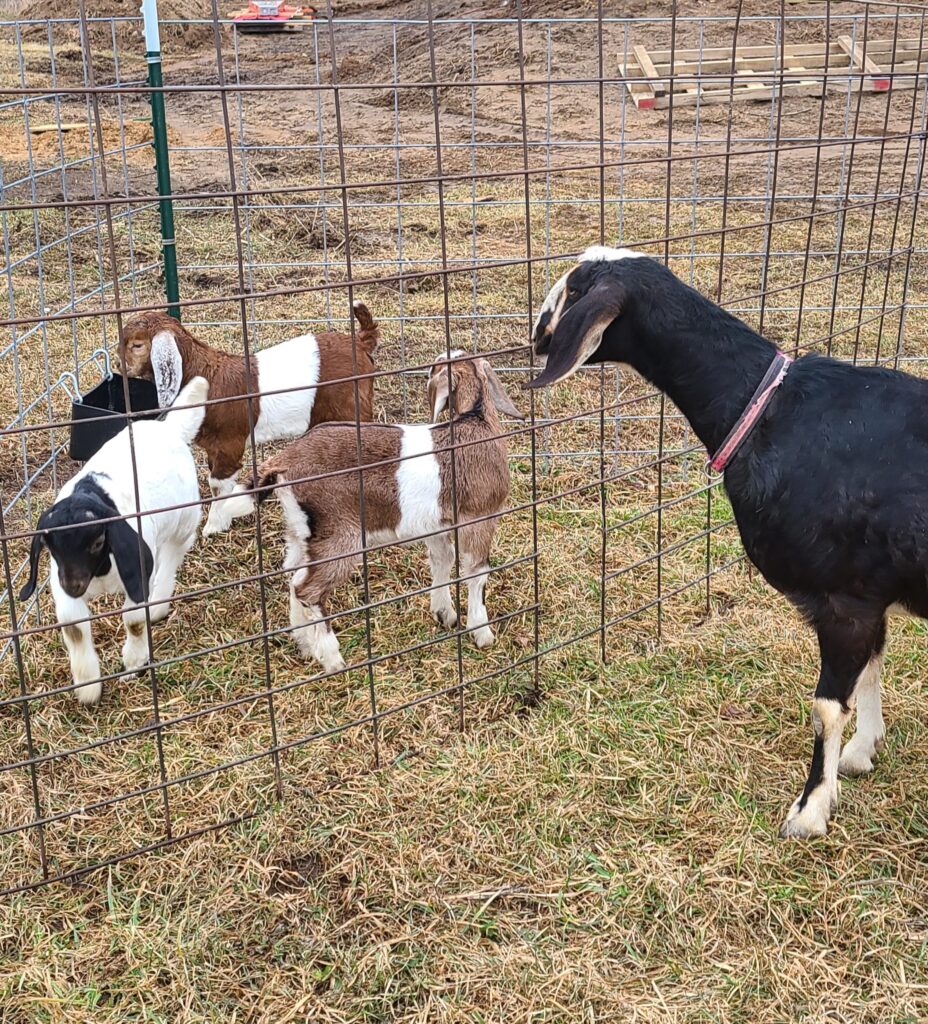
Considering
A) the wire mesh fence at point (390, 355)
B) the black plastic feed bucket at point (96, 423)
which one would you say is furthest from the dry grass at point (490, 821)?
the black plastic feed bucket at point (96, 423)

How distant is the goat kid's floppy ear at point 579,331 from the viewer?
289 centimetres

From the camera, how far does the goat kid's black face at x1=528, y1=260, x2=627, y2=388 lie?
114 inches

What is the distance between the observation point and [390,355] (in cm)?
719

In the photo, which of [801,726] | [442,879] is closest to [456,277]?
[801,726]

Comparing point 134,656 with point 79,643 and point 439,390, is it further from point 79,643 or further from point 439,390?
point 439,390

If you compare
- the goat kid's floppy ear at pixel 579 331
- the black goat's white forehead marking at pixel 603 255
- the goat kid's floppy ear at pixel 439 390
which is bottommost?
the goat kid's floppy ear at pixel 439 390

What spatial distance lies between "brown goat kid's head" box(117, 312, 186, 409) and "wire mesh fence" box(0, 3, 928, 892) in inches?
6.5

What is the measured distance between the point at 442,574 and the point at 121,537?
51.6 inches

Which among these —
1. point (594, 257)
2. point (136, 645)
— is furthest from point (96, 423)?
point (594, 257)

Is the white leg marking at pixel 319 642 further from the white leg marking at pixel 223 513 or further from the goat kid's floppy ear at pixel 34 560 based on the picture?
the white leg marking at pixel 223 513

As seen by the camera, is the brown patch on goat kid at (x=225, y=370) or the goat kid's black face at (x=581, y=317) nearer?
the goat kid's black face at (x=581, y=317)

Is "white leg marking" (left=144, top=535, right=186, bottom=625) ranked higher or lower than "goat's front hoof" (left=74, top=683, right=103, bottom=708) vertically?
higher

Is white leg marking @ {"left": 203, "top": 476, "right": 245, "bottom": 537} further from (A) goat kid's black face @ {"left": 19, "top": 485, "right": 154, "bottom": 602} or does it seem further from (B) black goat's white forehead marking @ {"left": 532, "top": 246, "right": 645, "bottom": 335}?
(B) black goat's white forehead marking @ {"left": 532, "top": 246, "right": 645, "bottom": 335}

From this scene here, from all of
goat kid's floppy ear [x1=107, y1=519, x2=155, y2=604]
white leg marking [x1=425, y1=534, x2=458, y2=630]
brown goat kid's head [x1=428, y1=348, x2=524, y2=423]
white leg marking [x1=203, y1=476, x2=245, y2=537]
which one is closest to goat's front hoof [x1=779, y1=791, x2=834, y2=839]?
white leg marking [x1=425, y1=534, x2=458, y2=630]
